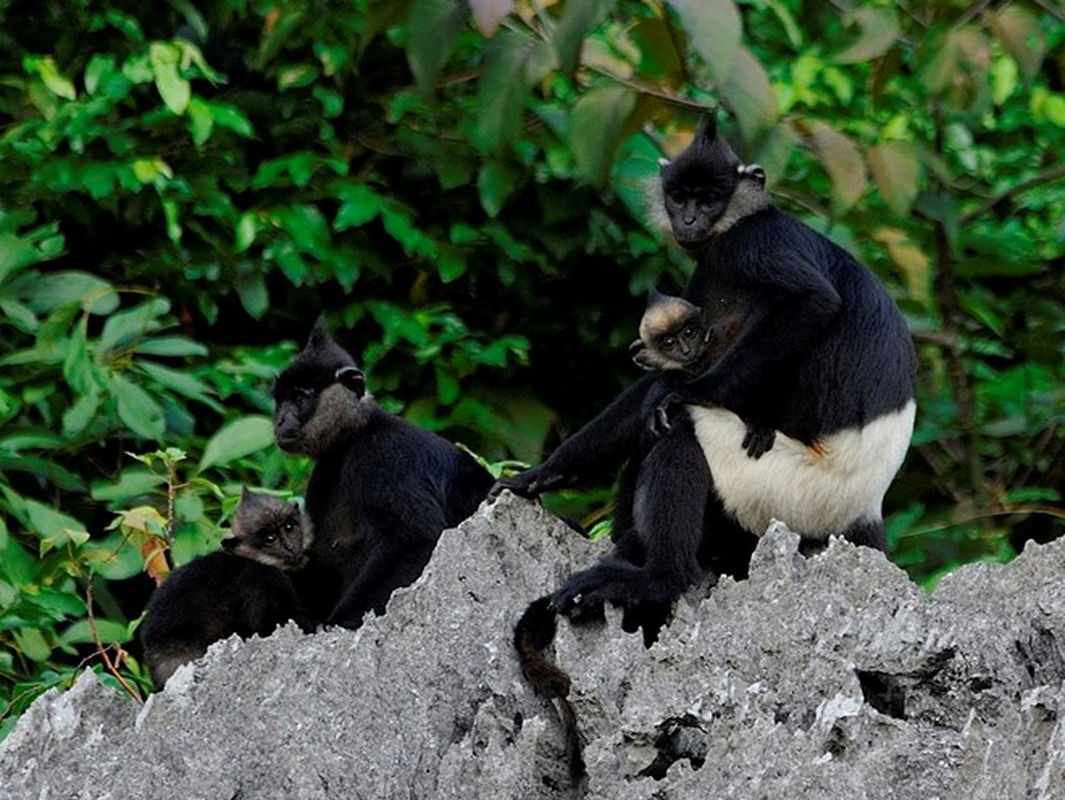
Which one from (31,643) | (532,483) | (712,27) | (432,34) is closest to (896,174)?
(712,27)

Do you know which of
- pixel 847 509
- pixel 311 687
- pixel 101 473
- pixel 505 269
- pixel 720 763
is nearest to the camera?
pixel 720 763

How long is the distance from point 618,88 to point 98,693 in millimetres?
2695

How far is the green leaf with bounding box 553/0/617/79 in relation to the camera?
15.2ft

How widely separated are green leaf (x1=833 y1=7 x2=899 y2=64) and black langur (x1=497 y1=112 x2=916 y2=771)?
56.0 inches

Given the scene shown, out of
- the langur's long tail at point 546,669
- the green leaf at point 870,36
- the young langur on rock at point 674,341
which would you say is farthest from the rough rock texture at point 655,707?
the green leaf at point 870,36

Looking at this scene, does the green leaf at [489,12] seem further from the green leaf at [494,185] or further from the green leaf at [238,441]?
the green leaf at [494,185]

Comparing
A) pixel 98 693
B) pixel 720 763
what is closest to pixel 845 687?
pixel 720 763

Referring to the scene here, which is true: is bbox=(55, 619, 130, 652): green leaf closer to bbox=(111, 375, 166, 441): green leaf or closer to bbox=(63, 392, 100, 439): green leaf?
bbox=(111, 375, 166, 441): green leaf

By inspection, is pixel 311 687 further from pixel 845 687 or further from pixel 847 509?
pixel 847 509

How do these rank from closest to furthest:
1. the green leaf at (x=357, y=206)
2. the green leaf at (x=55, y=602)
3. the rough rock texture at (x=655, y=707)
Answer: the rough rock texture at (x=655, y=707)
the green leaf at (x=55, y=602)
the green leaf at (x=357, y=206)

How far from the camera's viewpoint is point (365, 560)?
485 cm

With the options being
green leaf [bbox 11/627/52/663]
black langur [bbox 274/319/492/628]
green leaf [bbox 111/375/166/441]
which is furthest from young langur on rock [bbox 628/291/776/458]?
green leaf [bbox 111/375/166/441]

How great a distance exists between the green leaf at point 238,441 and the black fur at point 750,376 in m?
1.40

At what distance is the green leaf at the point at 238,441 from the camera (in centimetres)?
538
